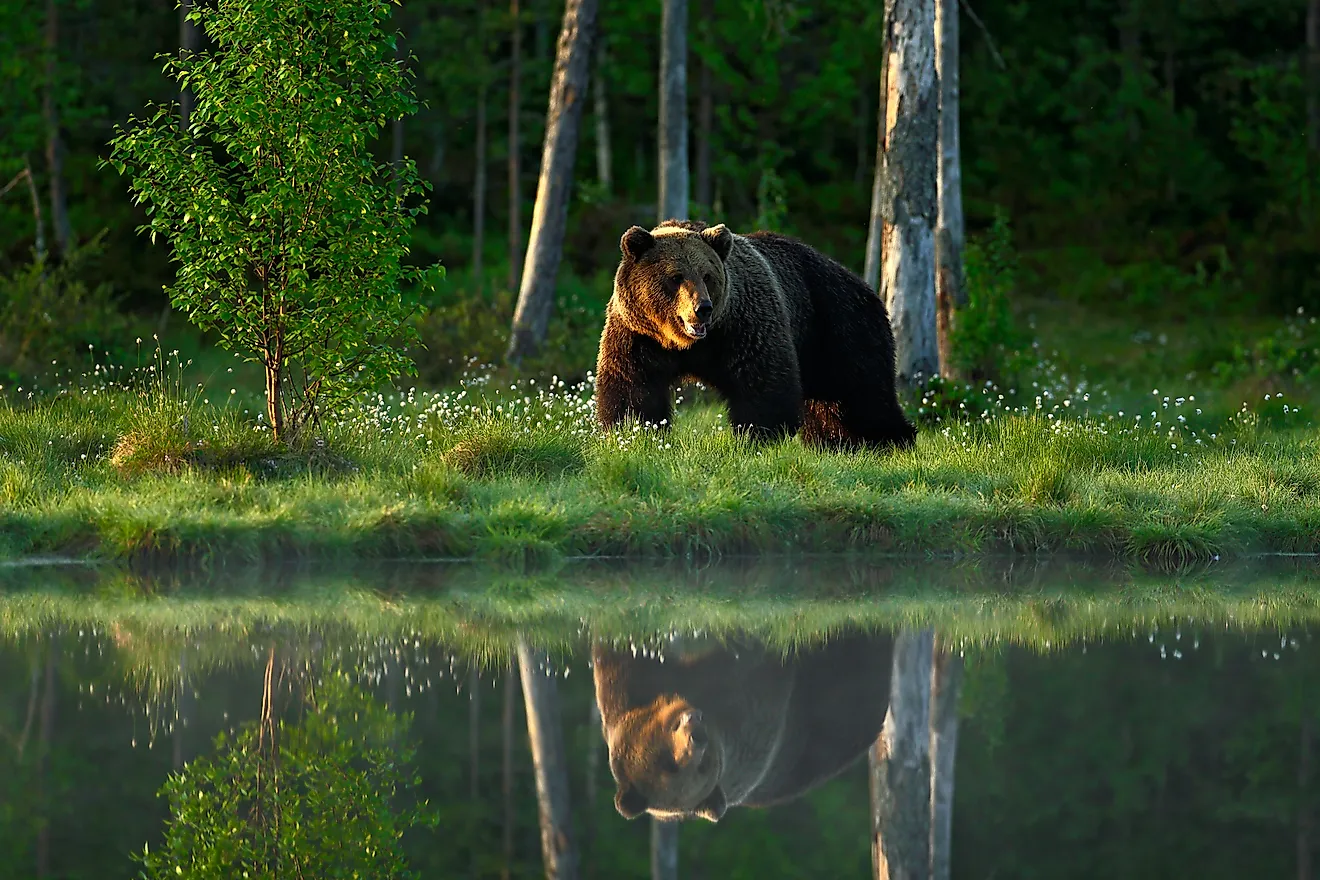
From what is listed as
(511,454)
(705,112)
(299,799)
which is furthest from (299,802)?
(705,112)

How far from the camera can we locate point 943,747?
242 inches

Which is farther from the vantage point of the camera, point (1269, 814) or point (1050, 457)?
point (1050, 457)

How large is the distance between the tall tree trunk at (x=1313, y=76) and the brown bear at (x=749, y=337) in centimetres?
2044

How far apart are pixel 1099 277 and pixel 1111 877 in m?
25.4

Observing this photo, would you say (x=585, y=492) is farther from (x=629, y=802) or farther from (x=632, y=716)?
(x=629, y=802)

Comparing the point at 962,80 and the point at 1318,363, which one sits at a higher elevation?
the point at 962,80

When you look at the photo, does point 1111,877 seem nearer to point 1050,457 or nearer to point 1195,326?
point 1050,457

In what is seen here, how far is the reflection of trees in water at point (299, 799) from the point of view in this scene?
15.8ft

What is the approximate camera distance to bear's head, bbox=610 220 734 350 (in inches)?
433

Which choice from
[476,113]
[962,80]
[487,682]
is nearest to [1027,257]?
[962,80]

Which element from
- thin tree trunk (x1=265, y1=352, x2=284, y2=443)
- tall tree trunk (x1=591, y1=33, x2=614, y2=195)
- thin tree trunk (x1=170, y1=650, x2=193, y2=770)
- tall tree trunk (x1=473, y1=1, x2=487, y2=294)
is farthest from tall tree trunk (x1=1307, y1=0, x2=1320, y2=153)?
thin tree trunk (x1=170, y1=650, x2=193, y2=770)

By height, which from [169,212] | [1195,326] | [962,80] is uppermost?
[962,80]

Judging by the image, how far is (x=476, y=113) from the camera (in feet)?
108

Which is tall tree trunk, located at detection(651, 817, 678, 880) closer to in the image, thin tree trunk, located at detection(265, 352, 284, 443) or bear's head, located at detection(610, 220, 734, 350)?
bear's head, located at detection(610, 220, 734, 350)
